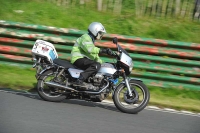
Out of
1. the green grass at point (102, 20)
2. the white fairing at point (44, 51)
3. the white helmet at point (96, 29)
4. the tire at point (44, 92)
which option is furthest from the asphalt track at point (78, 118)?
the green grass at point (102, 20)

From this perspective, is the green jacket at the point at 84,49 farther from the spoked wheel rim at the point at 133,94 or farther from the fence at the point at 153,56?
the fence at the point at 153,56

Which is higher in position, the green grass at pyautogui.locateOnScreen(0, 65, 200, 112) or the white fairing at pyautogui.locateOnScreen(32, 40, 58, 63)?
the white fairing at pyautogui.locateOnScreen(32, 40, 58, 63)

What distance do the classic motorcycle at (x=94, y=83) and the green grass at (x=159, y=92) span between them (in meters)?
0.86

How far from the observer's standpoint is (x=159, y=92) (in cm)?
991

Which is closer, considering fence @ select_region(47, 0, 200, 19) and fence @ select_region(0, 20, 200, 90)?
fence @ select_region(0, 20, 200, 90)

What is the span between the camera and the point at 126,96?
8.20m

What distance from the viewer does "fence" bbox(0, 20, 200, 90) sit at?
995cm

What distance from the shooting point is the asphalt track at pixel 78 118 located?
661cm

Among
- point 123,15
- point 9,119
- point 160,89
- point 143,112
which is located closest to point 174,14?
point 123,15

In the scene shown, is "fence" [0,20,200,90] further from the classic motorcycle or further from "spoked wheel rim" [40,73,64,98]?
"spoked wheel rim" [40,73,64,98]

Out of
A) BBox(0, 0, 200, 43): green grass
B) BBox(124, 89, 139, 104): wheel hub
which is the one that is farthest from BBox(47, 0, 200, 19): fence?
BBox(124, 89, 139, 104): wheel hub

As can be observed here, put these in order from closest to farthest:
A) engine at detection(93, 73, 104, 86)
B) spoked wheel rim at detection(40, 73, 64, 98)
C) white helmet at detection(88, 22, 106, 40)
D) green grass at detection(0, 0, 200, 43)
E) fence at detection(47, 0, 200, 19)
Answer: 1. white helmet at detection(88, 22, 106, 40)
2. engine at detection(93, 73, 104, 86)
3. spoked wheel rim at detection(40, 73, 64, 98)
4. green grass at detection(0, 0, 200, 43)
5. fence at detection(47, 0, 200, 19)

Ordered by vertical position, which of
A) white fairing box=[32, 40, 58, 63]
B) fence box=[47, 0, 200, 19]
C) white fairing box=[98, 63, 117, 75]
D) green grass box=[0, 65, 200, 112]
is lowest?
green grass box=[0, 65, 200, 112]

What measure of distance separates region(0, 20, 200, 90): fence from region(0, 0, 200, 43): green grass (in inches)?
59.7
